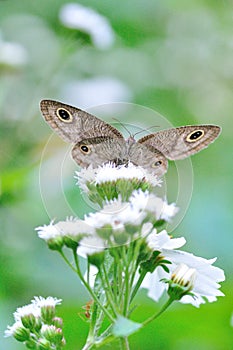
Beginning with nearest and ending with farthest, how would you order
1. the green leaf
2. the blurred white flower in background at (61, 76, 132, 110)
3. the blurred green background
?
the green leaf → the blurred green background → the blurred white flower in background at (61, 76, 132, 110)

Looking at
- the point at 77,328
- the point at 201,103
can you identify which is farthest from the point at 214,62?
the point at 77,328

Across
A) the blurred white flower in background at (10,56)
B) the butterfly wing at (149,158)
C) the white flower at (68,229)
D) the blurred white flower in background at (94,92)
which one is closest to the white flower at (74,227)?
the white flower at (68,229)

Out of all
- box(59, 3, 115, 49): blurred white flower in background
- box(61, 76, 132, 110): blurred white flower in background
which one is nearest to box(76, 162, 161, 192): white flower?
box(59, 3, 115, 49): blurred white flower in background

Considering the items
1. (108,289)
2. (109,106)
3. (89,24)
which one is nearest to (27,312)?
(108,289)

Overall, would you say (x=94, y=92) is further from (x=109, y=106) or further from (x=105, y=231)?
(x=105, y=231)

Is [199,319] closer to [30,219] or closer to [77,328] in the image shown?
[77,328]

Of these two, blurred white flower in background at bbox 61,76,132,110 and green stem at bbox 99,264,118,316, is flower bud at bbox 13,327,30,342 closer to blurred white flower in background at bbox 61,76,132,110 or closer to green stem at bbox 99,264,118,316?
green stem at bbox 99,264,118,316
